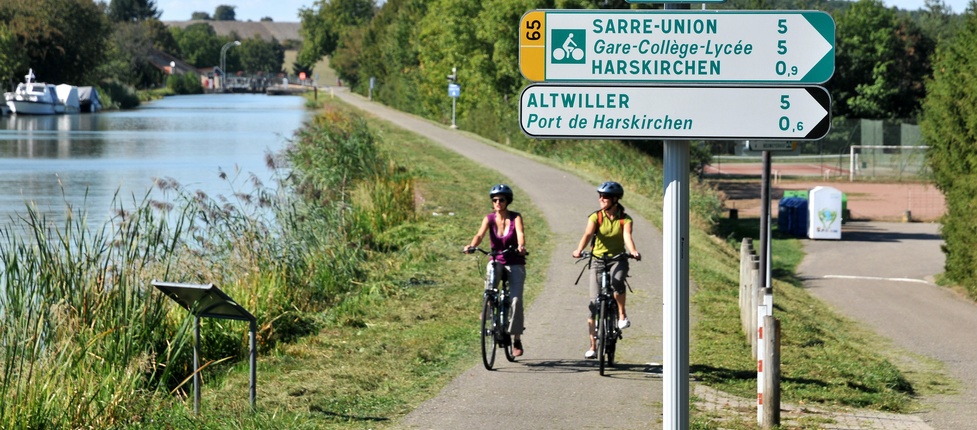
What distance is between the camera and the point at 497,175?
29.7 metres

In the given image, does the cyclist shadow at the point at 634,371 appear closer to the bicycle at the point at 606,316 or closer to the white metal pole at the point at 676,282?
the bicycle at the point at 606,316

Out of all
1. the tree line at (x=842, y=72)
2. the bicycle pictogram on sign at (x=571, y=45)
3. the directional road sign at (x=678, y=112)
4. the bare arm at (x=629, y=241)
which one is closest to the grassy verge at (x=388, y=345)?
the bare arm at (x=629, y=241)

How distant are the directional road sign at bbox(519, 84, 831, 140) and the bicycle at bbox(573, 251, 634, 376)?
4.62 metres

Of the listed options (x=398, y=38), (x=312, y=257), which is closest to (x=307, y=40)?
(x=398, y=38)

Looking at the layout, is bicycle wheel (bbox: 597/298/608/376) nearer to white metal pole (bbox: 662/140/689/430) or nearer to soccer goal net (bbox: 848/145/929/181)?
→ white metal pole (bbox: 662/140/689/430)

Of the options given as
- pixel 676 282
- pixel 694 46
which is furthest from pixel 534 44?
pixel 676 282

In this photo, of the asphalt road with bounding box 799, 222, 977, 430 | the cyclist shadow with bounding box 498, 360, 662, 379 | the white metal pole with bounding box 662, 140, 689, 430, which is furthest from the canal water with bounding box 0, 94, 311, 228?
the asphalt road with bounding box 799, 222, 977, 430

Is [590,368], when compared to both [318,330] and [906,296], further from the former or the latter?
[906,296]

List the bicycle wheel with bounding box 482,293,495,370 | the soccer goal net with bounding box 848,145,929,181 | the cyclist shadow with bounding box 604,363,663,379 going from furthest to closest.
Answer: the soccer goal net with bounding box 848,145,929,181 < the cyclist shadow with bounding box 604,363,663,379 < the bicycle wheel with bounding box 482,293,495,370

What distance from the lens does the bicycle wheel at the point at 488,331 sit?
10.2m

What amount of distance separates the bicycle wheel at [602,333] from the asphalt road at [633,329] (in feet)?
0.54

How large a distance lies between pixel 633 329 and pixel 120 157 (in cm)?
3155

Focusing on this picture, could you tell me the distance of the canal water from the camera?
25750 mm

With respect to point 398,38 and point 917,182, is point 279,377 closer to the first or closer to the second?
point 917,182
